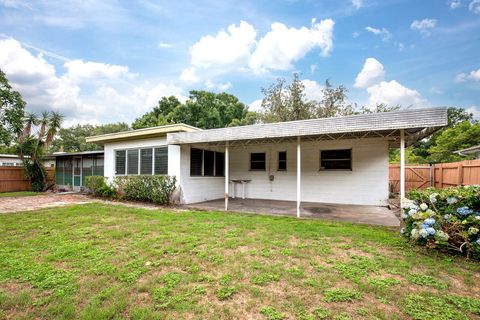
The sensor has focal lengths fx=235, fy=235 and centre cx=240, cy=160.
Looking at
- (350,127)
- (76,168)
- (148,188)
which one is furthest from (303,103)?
(76,168)

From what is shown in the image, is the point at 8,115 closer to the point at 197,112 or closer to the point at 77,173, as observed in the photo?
the point at 77,173

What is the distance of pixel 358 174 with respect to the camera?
8.67 metres

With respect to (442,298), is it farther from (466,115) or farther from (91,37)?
(466,115)

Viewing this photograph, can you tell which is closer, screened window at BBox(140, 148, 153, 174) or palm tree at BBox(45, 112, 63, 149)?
screened window at BBox(140, 148, 153, 174)

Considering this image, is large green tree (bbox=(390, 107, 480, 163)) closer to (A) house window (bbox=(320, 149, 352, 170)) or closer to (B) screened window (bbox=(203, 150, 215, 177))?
(A) house window (bbox=(320, 149, 352, 170))

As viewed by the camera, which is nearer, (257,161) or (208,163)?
(208,163)

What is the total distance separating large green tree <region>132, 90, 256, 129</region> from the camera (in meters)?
28.7

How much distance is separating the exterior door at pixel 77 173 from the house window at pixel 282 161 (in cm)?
1257

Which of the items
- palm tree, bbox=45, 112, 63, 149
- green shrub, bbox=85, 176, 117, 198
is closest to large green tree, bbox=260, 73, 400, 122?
green shrub, bbox=85, 176, 117, 198

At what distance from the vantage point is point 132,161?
34.2ft

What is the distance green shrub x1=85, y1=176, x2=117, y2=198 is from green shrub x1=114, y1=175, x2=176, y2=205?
0.79 metres

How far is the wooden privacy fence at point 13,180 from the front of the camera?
14.4m

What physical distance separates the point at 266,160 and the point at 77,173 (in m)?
12.3

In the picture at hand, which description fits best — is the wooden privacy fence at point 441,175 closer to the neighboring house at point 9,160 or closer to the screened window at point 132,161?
the screened window at point 132,161
